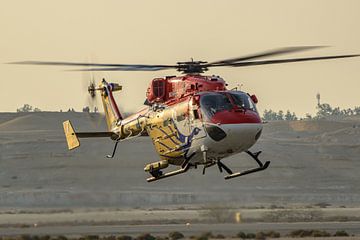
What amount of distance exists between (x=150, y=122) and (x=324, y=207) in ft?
231

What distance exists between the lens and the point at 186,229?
285ft

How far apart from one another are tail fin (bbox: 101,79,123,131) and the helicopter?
16.3 ft

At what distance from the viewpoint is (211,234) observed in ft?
258

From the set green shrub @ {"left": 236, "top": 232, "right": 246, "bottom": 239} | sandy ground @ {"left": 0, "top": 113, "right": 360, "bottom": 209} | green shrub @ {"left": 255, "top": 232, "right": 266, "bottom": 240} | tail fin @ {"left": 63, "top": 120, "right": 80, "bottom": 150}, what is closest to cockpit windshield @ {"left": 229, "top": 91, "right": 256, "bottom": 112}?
tail fin @ {"left": 63, "top": 120, "right": 80, "bottom": 150}

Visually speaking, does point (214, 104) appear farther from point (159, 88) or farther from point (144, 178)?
point (144, 178)

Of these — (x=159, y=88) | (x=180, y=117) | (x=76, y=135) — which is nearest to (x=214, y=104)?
(x=180, y=117)

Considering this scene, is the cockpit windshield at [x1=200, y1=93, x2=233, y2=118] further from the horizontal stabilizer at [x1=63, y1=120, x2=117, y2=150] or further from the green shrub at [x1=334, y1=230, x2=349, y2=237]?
the green shrub at [x1=334, y1=230, x2=349, y2=237]

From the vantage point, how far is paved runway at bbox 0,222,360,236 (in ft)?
274

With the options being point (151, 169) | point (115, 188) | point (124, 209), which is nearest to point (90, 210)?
point (124, 209)

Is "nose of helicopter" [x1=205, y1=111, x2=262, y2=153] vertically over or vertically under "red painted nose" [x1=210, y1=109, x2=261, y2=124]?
under

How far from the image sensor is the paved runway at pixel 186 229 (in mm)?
83562

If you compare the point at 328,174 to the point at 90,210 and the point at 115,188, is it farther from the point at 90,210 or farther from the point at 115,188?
the point at 90,210

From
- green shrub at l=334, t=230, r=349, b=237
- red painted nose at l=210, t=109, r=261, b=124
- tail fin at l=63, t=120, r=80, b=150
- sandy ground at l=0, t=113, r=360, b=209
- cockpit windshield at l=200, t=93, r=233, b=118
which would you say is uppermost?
cockpit windshield at l=200, t=93, r=233, b=118

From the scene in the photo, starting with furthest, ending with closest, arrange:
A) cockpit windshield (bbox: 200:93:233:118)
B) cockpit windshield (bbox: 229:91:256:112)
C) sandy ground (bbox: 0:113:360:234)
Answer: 1. sandy ground (bbox: 0:113:360:234)
2. cockpit windshield (bbox: 229:91:256:112)
3. cockpit windshield (bbox: 200:93:233:118)
